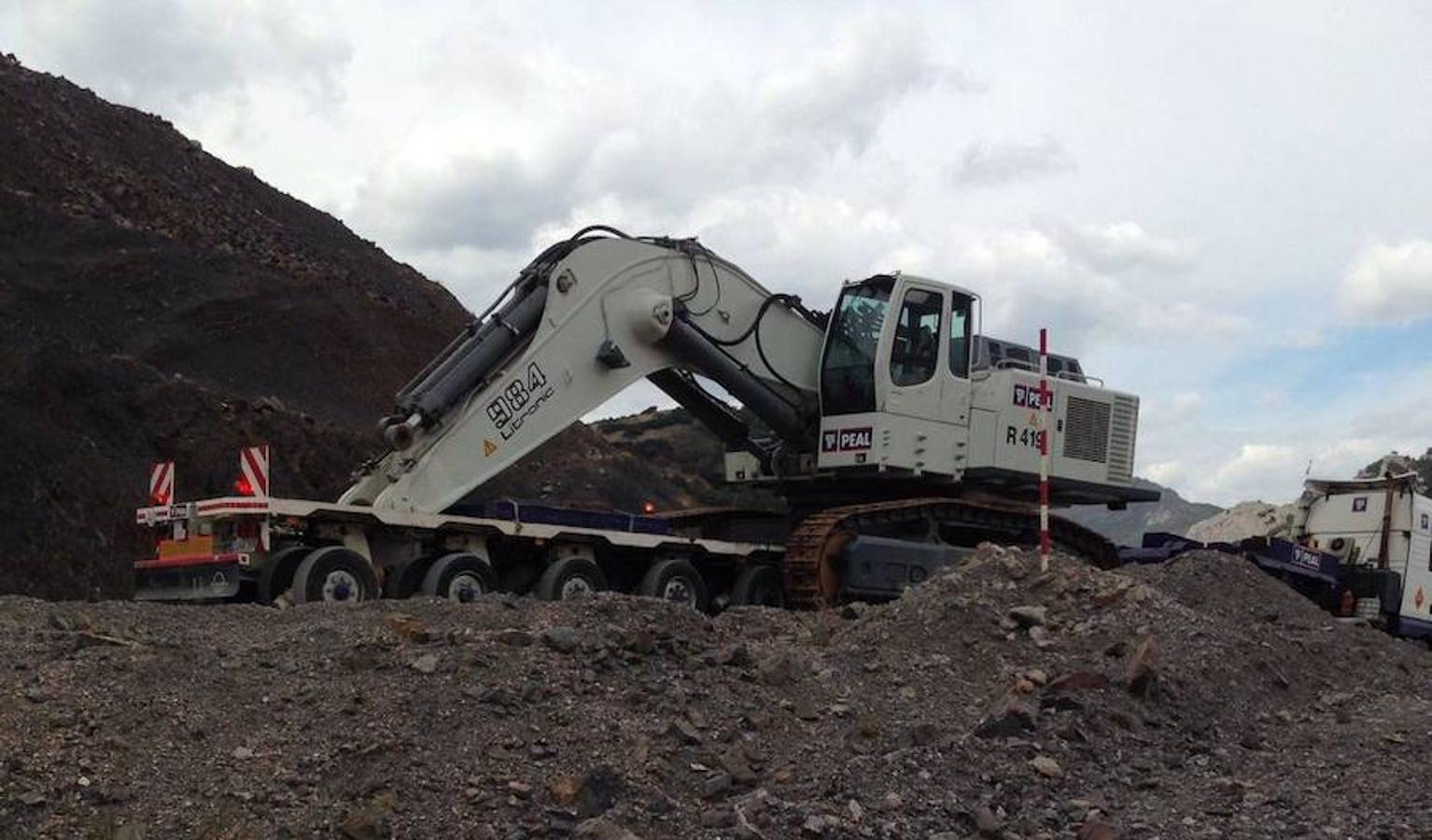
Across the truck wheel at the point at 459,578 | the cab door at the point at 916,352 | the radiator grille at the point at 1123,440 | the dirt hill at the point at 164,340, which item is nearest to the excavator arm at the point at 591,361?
the truck wheel at the point at 459,578

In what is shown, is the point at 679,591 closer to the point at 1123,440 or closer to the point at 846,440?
the point at 846,440

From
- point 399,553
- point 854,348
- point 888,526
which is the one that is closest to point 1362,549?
Answer: point 888,526

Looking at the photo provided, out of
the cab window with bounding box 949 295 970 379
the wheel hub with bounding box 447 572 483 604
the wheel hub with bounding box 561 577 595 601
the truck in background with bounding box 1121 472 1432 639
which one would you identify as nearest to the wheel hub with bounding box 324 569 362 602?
the wheel hub with bounding box 447 572 483 604

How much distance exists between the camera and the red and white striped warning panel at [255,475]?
10.6 metres

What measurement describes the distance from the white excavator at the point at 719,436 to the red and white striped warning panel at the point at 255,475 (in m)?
0.03

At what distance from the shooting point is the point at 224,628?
27.1ft

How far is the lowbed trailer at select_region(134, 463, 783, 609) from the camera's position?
1040 centimetres

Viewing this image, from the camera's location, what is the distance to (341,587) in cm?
1042

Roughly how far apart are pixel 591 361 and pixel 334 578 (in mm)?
3247

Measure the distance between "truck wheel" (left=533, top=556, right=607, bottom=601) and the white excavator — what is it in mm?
19

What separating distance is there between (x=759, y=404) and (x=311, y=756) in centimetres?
840

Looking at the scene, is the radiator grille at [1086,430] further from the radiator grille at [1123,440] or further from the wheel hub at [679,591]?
the wheel hub at [679,591]

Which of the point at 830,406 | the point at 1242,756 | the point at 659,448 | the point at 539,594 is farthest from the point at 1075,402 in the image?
the point at 659,448

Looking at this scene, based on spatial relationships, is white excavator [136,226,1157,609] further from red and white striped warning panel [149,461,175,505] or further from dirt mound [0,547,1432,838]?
dirt mound [0,547,1432,838]
